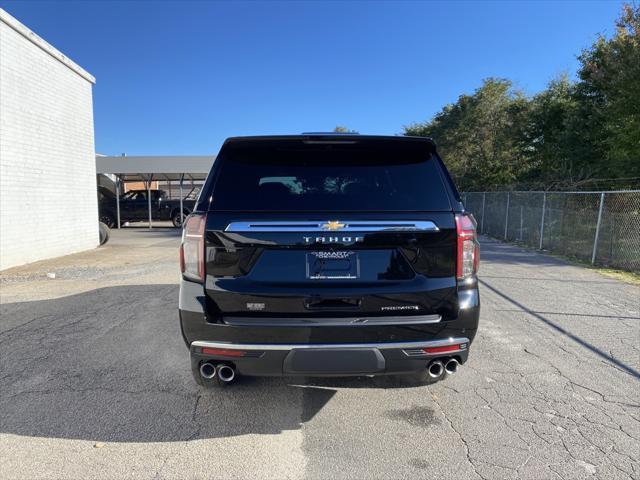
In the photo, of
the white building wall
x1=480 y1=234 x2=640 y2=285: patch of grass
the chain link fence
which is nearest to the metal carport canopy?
the white building wall

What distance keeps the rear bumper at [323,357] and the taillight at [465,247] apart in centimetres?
46

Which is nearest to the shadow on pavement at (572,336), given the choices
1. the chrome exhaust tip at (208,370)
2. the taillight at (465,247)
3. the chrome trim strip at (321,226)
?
the taillight at (465,247)

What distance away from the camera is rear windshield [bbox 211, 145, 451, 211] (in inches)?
104

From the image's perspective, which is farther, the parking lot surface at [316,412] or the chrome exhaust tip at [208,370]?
the chrome exhaust tip at [208,370]

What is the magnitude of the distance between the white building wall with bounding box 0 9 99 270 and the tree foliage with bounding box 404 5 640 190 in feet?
49.9

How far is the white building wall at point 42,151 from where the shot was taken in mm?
9109

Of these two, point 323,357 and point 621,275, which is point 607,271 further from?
point 323,357

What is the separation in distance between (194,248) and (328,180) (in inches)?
37.5

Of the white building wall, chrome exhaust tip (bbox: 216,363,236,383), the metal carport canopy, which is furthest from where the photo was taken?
the metal carport canopy

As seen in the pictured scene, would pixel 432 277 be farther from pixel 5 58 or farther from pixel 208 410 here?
pixel 5 58

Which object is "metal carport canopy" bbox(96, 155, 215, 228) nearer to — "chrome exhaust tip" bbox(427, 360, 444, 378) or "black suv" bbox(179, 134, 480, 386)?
"black suv" bbox(179, 134, 480, 386)

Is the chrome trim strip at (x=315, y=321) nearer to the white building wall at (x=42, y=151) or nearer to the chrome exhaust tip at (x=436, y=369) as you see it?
the chrome exhaust tip at (x=436, y=369)

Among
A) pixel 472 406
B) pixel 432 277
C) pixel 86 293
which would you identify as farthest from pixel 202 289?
pixel 86 293

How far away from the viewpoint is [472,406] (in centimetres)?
318
